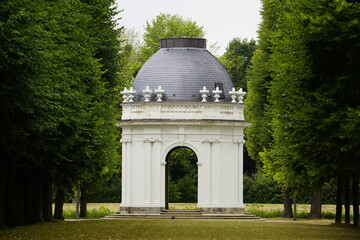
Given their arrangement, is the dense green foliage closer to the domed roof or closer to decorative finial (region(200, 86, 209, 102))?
the domed roof

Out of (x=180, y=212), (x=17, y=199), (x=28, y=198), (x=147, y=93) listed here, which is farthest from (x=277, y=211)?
(x=17, y=199)

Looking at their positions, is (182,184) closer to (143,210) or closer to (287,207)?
(287,207)

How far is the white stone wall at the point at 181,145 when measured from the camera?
68062 millimetres

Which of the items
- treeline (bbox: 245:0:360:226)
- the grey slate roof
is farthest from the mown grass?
treeline (bbox: 245:0:360:226)

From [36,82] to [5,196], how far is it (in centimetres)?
1201

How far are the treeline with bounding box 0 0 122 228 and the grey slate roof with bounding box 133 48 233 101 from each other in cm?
301

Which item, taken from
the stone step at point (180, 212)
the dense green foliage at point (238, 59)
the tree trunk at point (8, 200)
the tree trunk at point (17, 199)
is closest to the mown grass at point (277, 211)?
the stone step at point (180, 212)

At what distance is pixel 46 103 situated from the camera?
41469mm

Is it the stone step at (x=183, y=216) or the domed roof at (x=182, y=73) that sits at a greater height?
the domed roof at (x=182, y=73)

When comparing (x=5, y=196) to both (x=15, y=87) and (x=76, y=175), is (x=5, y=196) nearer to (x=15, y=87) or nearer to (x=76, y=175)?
(x=76, y=175)

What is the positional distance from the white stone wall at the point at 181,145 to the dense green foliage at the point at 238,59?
36822mm

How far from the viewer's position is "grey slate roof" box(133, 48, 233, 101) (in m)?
68.3

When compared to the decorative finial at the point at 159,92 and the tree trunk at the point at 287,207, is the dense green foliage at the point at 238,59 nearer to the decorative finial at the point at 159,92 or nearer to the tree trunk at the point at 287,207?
the tree trunk at the point at 287,207

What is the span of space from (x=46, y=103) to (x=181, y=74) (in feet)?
91.1
